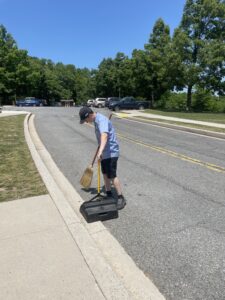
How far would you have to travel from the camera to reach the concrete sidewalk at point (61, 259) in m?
3.20

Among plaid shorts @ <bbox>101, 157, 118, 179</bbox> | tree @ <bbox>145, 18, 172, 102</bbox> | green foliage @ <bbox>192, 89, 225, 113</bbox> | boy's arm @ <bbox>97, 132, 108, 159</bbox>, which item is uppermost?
tree @ <bbox>145, 18, 172, 102</bbox>

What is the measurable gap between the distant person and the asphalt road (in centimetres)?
57

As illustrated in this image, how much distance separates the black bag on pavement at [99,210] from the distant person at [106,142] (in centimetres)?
35

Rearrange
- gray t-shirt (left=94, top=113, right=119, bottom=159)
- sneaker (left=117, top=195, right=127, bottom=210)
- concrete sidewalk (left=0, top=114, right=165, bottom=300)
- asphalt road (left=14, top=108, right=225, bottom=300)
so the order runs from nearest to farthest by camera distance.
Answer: concrete sidewalk (left=0, top=114, right=165, bottom=300)
asphalt road (left=14, top=108, right=225, bottom=300)
gray t-shirt (left=94, top=113, right=119, bottom=159)
sneaker (left=117, top=195, right=127, bottom=210)

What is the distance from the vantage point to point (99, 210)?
197 inches

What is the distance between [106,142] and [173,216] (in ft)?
4.97

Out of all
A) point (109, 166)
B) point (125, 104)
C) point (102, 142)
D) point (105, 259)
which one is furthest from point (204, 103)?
point (105, 259)

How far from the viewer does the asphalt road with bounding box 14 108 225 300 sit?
11.6 ft

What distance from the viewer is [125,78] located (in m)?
61.5

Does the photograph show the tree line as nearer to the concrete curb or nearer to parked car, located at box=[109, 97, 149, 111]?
parked car, located at box=[109, 97, 149, 111]

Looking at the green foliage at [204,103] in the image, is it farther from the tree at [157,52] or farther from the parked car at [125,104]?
the parked car at [125,104]

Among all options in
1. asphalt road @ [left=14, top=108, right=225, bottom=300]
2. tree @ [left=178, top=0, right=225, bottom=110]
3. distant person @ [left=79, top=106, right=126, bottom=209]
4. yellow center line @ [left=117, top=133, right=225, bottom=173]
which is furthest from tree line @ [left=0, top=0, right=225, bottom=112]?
distant person @ [left=79, top=106, right=126, bottom=209]

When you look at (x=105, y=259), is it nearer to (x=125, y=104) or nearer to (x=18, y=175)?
(x=18, y=175)

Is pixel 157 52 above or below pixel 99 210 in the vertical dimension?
above
